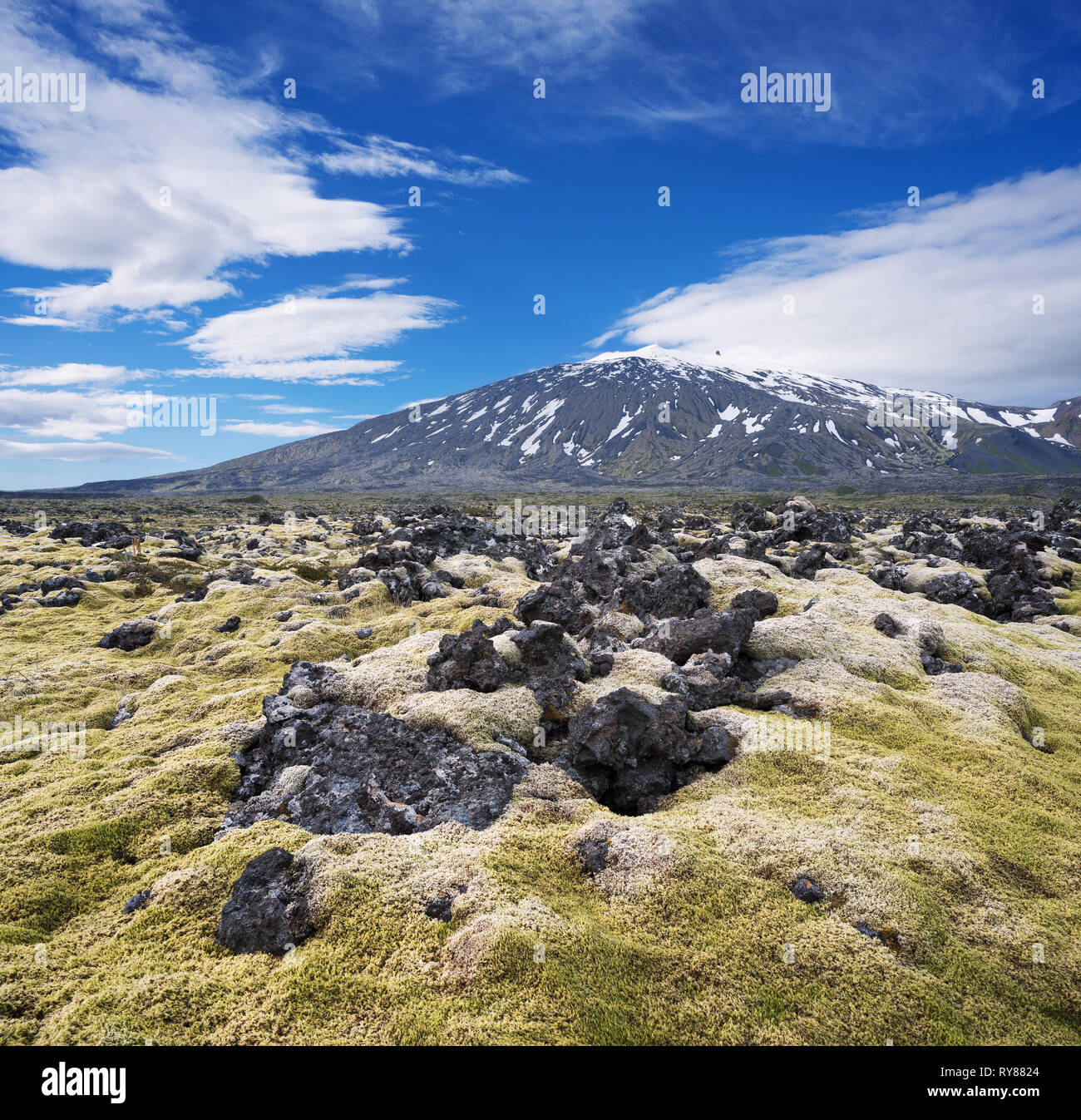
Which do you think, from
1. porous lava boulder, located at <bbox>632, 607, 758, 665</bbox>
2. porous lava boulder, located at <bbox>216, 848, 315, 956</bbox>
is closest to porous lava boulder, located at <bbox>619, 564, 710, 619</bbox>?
porous lava boulder, located at <bbox>632, 607, 758, 665</bbox>

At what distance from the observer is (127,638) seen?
22578 millimetres

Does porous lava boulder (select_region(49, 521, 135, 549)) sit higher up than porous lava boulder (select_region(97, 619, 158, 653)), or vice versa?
porous lava boulder (select_region(49, 521, 135, 549))

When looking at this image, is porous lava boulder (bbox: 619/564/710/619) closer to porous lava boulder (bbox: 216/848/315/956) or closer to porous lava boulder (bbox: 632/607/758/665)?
porous lava boulder (bbox: 632/607/758/665)

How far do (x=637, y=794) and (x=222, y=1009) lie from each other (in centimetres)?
778

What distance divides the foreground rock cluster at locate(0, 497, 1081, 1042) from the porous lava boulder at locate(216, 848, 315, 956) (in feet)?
0.14

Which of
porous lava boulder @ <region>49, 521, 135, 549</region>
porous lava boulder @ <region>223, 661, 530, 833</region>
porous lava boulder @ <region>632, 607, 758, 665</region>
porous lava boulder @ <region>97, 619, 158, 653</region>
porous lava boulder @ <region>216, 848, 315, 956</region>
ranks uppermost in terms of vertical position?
porous lava boulder @ <region>49, 521, 135, 549</region>

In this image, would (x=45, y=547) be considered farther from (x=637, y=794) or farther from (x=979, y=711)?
(x=979, y=711)

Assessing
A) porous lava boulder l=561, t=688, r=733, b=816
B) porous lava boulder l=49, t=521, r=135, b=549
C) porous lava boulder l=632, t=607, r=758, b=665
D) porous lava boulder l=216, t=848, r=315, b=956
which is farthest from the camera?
porous lava boulder l=49, t=521, r=135, b=549

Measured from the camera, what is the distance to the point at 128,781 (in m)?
11.9

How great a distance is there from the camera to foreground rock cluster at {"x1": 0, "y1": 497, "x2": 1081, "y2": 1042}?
7.41 meters

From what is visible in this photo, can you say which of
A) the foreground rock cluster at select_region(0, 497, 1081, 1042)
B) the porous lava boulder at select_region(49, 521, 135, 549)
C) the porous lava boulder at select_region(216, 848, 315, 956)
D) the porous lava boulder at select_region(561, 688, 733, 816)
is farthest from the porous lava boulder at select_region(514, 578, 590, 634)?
the porous lava boulder at select_region(49, 521, 135, 549)

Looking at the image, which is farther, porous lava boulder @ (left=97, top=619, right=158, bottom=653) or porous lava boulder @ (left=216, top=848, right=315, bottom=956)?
porous lava boulder @ (left=97, top=619, right=158, bottom=653)

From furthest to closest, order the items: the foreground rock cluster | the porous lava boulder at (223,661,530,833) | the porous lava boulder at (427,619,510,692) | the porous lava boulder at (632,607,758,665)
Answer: the porous lava boulder at (632,607,758,665)
the porous lava boulder at (427,619,510,692)
the porous lava boulder at (223,661,530,833)
the foreground rock cluster
